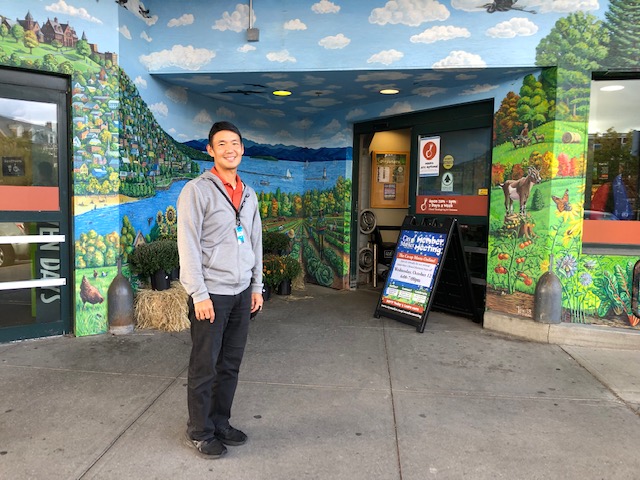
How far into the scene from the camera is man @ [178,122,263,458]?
2619mm

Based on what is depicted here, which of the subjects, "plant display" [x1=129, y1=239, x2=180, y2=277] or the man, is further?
"plant display" [x1=129, y1=239, x2=180, y2=277]

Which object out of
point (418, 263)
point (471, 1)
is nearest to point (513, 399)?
point (418, 263)

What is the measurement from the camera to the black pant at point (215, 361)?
2.71 m

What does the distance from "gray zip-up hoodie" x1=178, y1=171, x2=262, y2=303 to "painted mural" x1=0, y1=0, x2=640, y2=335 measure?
2.89m

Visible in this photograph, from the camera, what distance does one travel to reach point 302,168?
819 cm

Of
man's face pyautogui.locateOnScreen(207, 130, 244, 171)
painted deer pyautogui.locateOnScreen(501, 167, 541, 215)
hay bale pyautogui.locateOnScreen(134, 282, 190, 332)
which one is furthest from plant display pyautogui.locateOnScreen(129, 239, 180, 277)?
painted deer pyautogui.locateOnScreen(501, 167, 541, 215)

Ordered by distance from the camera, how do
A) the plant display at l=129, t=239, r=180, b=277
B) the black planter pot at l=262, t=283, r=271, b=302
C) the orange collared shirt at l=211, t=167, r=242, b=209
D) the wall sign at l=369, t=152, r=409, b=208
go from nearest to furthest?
the orange collared shirt at l=211, t=167, r=242, b=209
the plant display at l=129, t=239, r=180, b=277
the black planter pot at l=262, t=283, r=271, b=302
the wall sign at l=369, t=152, r=409, b=208

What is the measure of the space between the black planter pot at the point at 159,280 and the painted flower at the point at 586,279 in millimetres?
4536

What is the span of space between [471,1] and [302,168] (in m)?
3.85

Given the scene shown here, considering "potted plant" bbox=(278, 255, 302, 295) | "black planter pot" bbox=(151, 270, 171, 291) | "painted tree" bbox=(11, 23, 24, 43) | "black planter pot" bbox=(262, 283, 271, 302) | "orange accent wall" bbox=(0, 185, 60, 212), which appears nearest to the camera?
"painted tree" bbox=(11, 23, 24, 43)

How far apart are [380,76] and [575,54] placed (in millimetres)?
2016

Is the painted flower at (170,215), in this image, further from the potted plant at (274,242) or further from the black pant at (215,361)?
the black pant at (215,361)

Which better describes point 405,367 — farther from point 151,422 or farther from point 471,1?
point 471,1

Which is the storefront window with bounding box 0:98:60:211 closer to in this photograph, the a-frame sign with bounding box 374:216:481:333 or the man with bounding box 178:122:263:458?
the man with bounding box 178:122:263:458
